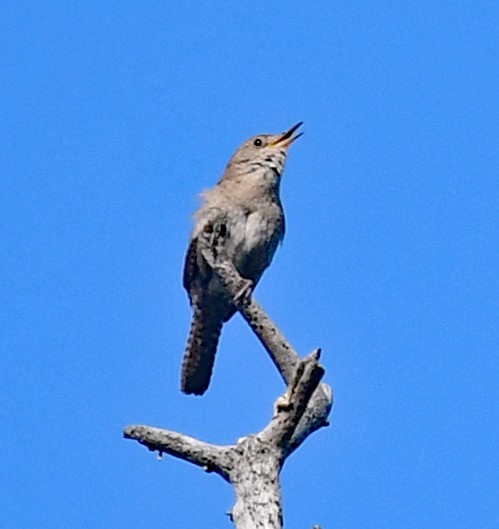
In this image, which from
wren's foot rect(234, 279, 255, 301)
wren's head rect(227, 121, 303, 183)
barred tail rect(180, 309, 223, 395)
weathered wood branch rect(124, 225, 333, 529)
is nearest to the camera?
weathered wood branch rect(124, 225, 333, 529)

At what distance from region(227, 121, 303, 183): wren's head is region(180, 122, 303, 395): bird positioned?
0.10 feet

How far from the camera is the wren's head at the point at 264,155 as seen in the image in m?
11.4

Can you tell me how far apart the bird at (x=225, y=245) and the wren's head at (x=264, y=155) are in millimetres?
30

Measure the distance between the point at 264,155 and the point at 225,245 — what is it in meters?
1.31

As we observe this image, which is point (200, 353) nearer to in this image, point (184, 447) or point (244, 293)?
point (244, 293)

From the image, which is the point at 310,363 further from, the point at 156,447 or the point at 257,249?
the point at 257,249

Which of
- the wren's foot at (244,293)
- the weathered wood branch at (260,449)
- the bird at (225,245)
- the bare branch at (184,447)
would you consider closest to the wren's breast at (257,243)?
the bird at (225,245)

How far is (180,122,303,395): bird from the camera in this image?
35.3 feet

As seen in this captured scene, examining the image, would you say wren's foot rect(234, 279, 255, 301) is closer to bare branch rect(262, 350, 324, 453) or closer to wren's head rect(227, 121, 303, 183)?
bare branch rect(262, 350, 324, 453)

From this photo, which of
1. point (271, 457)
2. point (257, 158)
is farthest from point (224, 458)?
point (257, 158)

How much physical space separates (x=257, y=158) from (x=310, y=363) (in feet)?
20.4

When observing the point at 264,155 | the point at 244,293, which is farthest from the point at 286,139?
the point at 244,293

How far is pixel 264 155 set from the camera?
11.5 metres

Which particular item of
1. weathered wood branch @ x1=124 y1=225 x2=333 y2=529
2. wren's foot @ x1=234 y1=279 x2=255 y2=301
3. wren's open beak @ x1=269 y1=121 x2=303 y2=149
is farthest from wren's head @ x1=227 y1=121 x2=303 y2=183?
weathered wood branch @ x1=124 y1=225 x2=333 y2=529
